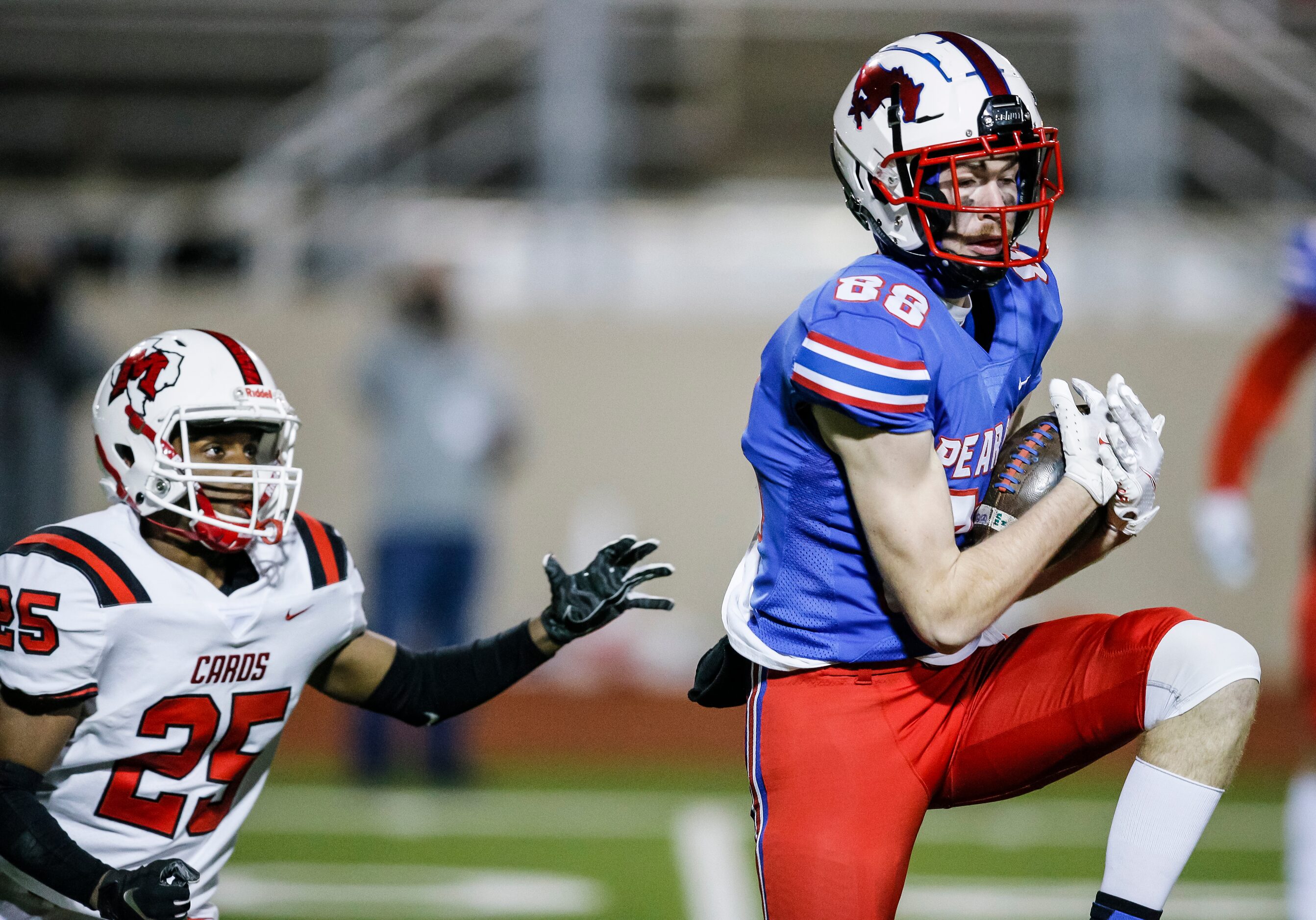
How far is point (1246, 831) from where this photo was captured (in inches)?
232

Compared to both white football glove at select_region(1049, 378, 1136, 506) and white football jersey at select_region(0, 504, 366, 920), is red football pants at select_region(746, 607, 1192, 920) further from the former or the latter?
white football jersey at select_region(0, 504, 366, 920)

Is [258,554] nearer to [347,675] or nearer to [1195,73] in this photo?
[347,675]

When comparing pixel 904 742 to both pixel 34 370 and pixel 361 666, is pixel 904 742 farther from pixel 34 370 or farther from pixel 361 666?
pixel 34 370

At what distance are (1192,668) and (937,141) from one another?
0.90m

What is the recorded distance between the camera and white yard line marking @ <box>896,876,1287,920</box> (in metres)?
4.62

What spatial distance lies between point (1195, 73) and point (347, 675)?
32.9 ft

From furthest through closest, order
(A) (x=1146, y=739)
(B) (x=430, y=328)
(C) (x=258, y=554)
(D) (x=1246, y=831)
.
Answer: (B) (x=430, y=328) < (D) (x=1246, y=831) < (C) (x=258, y=554) < (A) (x=1146, y=739)

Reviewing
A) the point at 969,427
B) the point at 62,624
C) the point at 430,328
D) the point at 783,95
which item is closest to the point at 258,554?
the point at 62,624

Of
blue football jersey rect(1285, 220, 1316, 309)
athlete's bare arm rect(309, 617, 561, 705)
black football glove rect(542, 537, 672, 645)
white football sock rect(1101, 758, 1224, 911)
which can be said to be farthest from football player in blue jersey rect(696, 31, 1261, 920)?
blue football jersey rect(1285, 220, 1316, 309)

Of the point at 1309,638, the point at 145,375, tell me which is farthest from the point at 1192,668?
the point at 145,375

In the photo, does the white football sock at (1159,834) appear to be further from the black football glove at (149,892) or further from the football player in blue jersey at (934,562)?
the black football glove at (149,892)

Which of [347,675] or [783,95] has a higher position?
[347,675]

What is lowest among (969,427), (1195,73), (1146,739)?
(1195,73)

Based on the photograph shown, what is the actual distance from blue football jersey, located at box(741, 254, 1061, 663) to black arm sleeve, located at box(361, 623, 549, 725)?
446 mm
